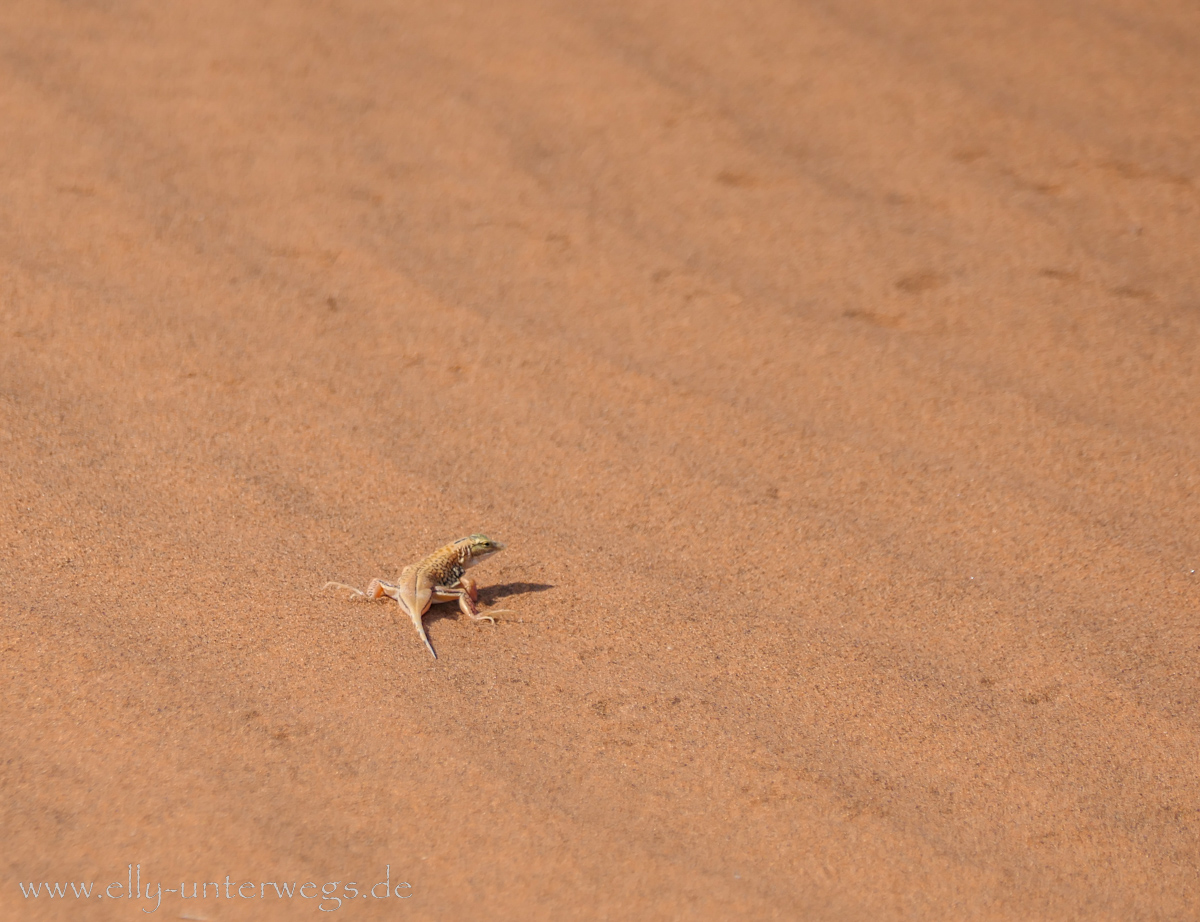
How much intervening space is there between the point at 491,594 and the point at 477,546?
109 mm

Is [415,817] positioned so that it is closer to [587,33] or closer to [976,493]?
[976,493]

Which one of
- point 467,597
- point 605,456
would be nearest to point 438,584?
point 467,597

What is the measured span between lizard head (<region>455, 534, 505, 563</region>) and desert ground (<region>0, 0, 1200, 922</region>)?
0.09m

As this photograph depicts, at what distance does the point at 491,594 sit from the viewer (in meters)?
2.34

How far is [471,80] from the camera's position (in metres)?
3.99

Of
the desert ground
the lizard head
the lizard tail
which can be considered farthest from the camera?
the lizard head

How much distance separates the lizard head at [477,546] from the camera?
7.50 feet

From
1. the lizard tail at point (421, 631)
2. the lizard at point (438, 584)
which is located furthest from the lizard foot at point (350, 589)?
the lizard tail at point (421, 631)

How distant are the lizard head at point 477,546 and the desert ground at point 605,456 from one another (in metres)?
0.09

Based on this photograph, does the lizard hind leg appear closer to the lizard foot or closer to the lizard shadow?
the lizard shadow

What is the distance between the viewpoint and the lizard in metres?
2.16

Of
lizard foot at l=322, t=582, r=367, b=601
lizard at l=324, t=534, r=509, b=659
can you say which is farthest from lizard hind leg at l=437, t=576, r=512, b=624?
lizard foot at l=322, t=582, r=367, b=601

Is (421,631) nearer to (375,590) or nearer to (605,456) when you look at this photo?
(375,590)

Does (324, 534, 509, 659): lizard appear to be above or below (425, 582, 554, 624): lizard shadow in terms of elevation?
above
